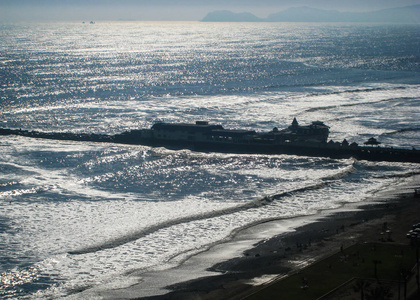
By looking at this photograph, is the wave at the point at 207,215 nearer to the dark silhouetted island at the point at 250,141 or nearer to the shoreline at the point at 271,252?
the shoreline at the point at 271,252

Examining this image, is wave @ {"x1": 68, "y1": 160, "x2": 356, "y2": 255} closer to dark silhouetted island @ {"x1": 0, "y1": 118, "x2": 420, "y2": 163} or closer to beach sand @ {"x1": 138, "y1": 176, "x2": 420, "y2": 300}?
beach sand @ {"x1": 138, "y1": 176, "x2": 420, "y2": 300}

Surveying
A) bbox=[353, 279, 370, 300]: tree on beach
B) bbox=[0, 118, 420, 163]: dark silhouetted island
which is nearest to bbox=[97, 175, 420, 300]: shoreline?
bbox=[353, 279, 370, 300]: tree on beach

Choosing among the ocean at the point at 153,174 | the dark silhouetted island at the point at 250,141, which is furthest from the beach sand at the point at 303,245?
the dark silhouetted island at the point at 250,141

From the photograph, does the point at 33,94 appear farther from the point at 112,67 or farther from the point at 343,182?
the point at 343,182

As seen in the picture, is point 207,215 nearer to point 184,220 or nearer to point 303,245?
point 184,220

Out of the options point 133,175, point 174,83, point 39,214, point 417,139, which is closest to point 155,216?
point 39,214

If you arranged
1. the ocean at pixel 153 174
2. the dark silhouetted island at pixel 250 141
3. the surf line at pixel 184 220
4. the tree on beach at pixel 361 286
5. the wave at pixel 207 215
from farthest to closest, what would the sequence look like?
the dark silhouetted island at pixel 250 141
the wave at pixel 207 215
the surf line at pixel 184 220
the ocean at pixel 153 174
the tree on beach at pixel 361 286

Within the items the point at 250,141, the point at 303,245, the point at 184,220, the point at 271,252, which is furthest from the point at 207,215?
the point at 250,141
